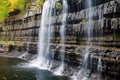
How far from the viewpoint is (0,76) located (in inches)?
915

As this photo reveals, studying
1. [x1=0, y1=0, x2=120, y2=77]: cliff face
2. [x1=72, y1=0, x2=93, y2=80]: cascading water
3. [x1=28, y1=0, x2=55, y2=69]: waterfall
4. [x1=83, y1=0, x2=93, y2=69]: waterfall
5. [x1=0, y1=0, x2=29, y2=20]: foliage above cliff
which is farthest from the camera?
[x1=0, y1=0, x2=29, y2=20]: foliage above cliff

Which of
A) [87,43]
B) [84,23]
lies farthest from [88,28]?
[87,43]

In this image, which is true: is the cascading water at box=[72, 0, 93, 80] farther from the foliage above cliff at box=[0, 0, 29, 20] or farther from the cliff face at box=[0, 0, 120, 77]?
the foliage above cliff at box=[0, 0, 29, 20]

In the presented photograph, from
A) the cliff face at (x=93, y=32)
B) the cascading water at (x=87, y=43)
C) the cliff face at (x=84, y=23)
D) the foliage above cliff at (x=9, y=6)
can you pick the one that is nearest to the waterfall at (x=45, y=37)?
the cliff face at (x=93, y=32)

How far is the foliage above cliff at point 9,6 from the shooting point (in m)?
49.4

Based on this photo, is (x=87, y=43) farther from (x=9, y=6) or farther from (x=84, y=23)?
(x=9, y=6)

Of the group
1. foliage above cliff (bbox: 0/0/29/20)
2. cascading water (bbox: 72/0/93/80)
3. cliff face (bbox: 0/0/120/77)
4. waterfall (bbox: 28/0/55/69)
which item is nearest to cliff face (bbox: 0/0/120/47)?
cliff face (bbox: 0/0/120/77)

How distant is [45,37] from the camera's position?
3459cm

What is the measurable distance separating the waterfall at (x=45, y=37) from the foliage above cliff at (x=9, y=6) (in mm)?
14420

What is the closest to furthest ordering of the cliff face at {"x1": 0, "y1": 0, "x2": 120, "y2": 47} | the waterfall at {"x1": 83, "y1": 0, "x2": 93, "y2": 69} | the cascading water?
the cliff face at {"x1": 0, "y1": 0, "x2": 120, "y2": 47} → the cascading water → the waterfall at {"x1": 83, "y1": 0, "x2": 93, "y2": 69}

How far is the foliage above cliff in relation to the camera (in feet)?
162

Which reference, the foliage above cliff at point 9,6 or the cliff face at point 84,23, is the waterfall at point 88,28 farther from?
the foliage above cliff at point 9,6

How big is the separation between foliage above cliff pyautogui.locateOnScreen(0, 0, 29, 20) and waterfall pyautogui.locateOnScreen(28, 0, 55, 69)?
14420 mm

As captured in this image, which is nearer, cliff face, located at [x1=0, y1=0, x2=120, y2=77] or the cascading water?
cliff face, located at [x1=0, y1=0, x2=120, y2=77]
